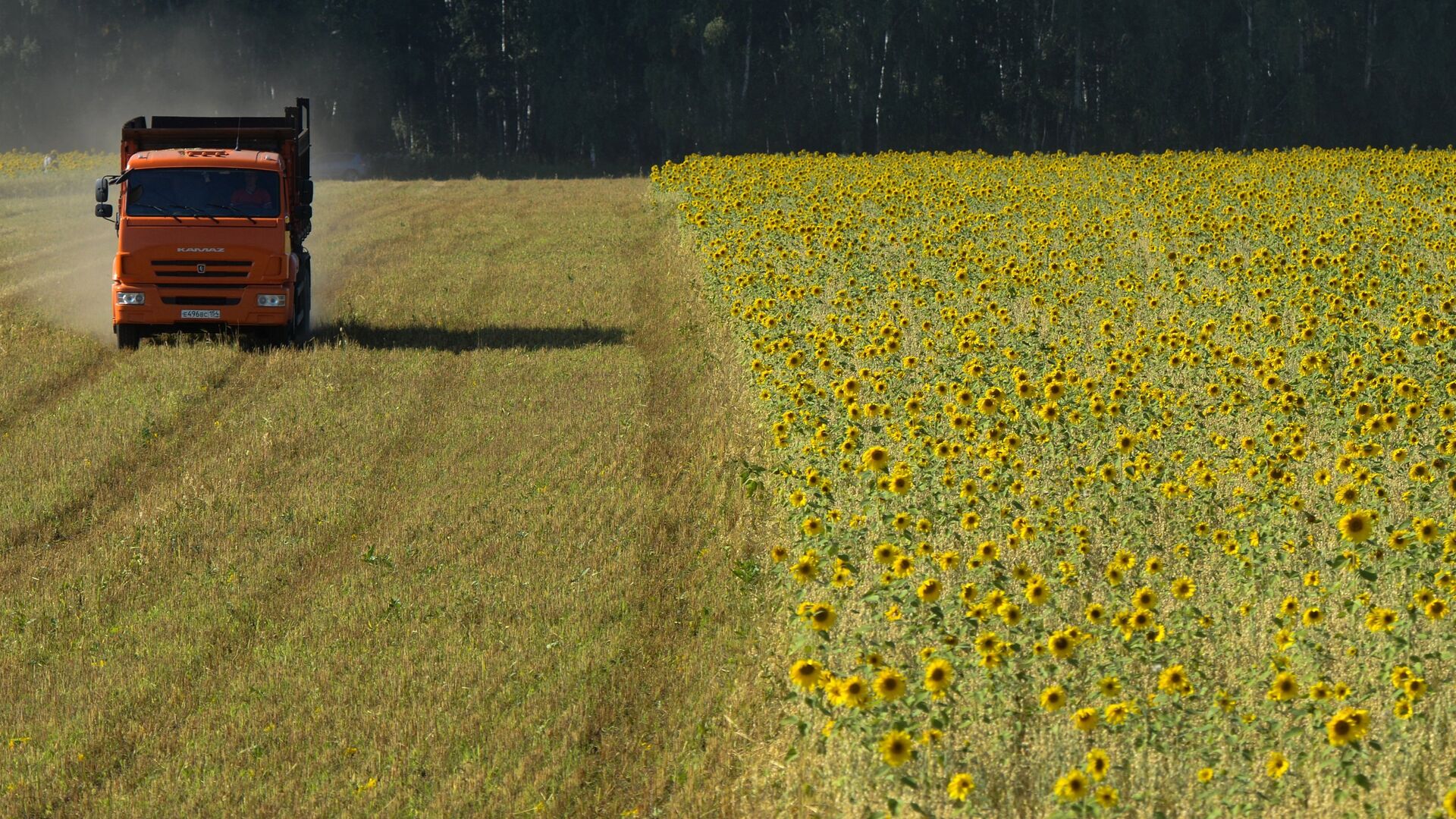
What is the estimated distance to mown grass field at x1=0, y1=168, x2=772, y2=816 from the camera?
23.3 feet

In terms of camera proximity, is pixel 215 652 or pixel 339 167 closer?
pixel 215 652

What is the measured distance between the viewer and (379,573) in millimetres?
9836

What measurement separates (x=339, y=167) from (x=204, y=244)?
43.6 meters

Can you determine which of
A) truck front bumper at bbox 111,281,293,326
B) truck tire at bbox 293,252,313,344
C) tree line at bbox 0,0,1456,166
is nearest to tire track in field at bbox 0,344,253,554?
truck front bumper at bbox 111,281,293,326

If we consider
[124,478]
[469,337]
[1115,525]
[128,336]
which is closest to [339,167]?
[469,337]

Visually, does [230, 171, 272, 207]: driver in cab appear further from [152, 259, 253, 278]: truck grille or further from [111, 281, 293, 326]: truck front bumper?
[111, 281, 293, 326]: truck front bumper

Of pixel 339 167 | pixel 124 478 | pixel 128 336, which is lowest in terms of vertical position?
pixel 124 478

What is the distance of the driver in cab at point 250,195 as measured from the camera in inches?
713

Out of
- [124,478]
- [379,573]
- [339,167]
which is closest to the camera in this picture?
[379,573]

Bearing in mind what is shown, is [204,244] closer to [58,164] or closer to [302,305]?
[302,305]

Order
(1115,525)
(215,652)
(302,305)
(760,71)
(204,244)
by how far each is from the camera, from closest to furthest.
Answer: (215,652) < (1115,525) < (204,244) < (302,305) < (760,71)

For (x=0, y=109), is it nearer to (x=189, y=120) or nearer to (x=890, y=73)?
(x=890, y=73)

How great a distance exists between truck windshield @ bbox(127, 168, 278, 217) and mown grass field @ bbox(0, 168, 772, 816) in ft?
5.14

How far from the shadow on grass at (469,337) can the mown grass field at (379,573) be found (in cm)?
7
